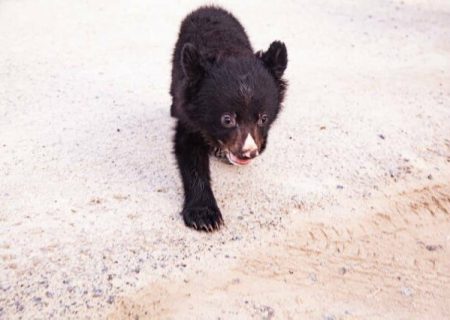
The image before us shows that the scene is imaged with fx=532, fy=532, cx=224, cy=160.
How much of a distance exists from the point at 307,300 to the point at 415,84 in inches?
181

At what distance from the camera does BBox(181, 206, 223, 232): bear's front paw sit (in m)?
4.32

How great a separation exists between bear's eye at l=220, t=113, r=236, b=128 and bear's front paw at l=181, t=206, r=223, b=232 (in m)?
0.71

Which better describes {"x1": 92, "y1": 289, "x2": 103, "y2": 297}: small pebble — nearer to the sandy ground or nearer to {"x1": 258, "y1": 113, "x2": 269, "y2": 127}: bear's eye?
the sandy ground

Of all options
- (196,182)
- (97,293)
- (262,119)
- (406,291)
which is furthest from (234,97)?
(406,291)

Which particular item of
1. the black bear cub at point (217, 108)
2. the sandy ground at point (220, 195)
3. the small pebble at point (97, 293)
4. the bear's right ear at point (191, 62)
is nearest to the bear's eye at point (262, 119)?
the black bear cub at point (217, 108)

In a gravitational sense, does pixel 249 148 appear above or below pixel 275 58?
below

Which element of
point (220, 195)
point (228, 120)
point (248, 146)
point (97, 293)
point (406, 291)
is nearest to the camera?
point (97, 293)

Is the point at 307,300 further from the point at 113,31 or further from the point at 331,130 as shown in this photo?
the point at 113,31

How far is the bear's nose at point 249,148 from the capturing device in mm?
4176

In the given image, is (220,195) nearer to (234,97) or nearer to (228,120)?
(228,120)

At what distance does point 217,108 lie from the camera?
4328 mm

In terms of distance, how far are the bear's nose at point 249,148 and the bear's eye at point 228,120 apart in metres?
0.17

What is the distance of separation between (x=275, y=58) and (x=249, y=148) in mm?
873

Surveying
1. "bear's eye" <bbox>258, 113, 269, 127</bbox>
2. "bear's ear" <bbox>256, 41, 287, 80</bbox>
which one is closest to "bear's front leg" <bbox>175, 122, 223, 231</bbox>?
"bear's eye" <bbox>258, 113, 269, 127</bbox>
